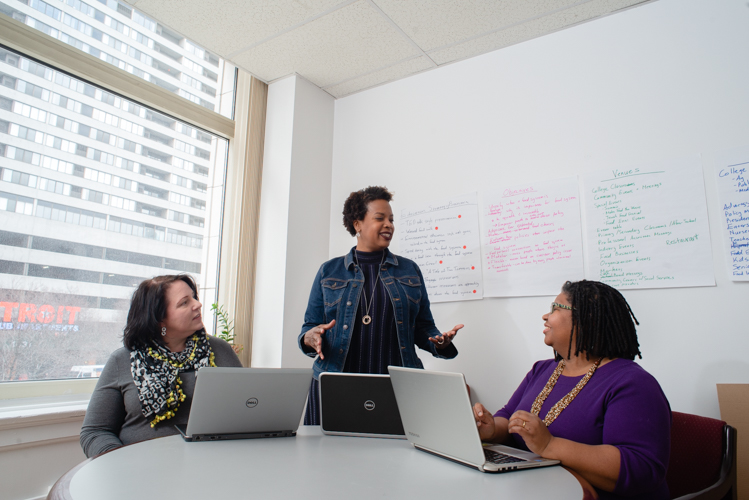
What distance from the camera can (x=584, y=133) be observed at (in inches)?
98.7

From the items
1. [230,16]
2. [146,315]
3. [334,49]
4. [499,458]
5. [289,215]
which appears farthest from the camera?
[289,215]

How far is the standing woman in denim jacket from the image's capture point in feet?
7.02

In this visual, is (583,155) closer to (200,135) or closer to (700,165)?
(700,165)

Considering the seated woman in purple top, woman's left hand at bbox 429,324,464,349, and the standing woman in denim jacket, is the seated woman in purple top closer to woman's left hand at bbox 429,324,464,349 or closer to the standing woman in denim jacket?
woman's left hand at bbox 429,324,464,349

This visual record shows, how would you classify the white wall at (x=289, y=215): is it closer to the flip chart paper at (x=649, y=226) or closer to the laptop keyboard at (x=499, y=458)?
the flip chart paper at (x=649, y=226)

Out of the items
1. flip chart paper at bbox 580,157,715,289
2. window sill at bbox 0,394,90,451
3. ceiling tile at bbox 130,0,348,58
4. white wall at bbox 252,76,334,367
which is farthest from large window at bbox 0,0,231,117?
flip chart paper at bbox 580,157,715,289


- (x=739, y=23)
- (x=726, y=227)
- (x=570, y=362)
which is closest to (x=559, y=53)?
(x=739, y=23)

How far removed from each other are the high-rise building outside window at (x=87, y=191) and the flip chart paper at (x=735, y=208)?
9.52ft

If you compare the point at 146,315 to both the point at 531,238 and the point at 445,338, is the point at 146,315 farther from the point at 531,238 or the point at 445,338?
the point at 531,238

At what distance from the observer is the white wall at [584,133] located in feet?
6.91

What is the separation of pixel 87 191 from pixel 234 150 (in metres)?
1.04

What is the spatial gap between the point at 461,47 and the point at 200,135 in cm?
182

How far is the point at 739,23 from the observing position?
2.17m

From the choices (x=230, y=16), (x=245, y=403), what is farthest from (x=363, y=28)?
(x=245, y=403)
